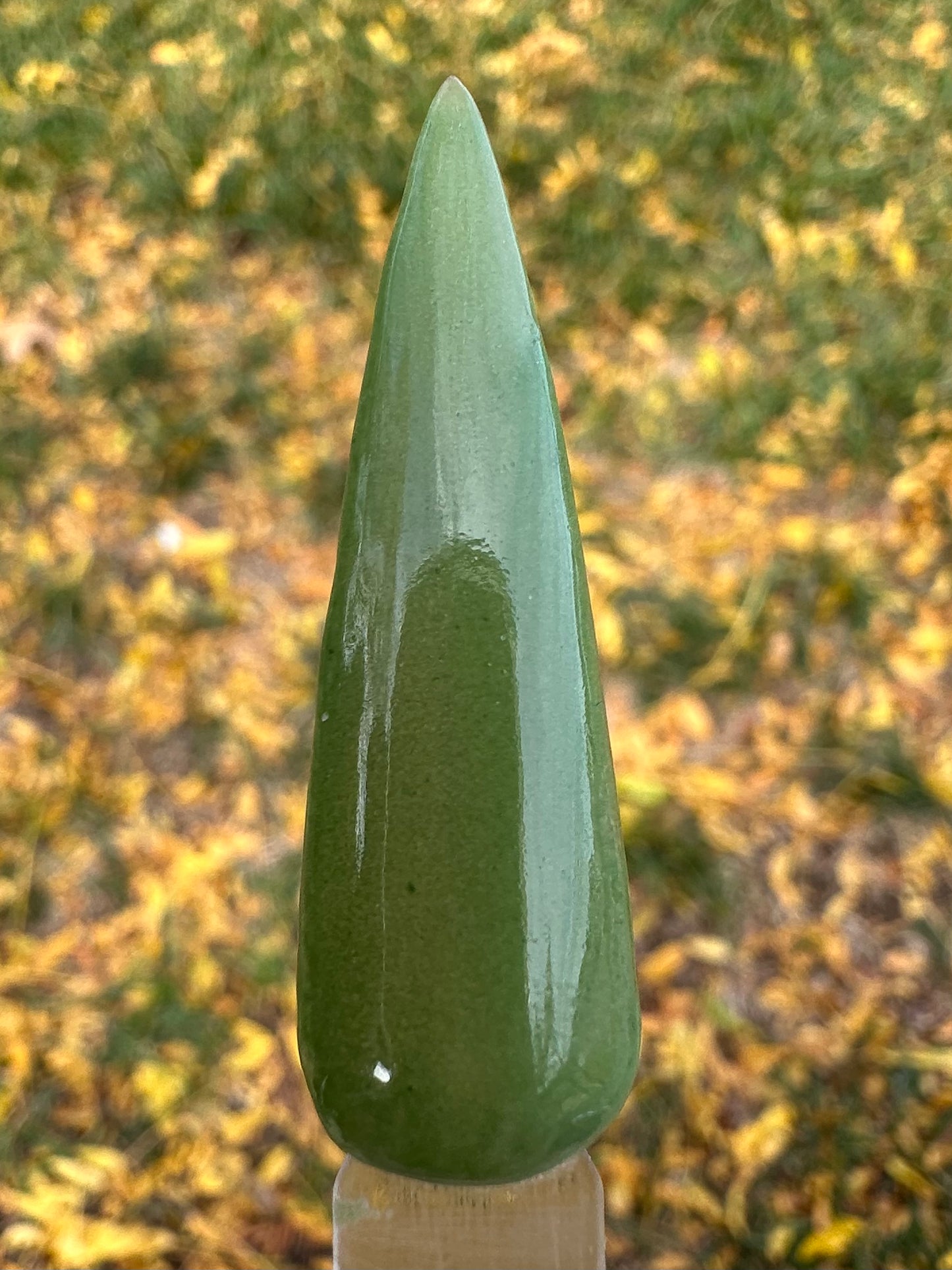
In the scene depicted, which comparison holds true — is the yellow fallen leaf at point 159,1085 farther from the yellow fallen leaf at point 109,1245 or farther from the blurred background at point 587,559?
the yellow fallen leaf at point 109,1245

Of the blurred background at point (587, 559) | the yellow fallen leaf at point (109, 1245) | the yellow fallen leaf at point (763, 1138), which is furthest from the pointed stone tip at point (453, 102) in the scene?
the yellow fallen leaf at point (109, 1245)

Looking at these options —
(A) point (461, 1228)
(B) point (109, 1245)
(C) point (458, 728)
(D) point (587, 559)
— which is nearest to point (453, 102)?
(C) point (458, 728)

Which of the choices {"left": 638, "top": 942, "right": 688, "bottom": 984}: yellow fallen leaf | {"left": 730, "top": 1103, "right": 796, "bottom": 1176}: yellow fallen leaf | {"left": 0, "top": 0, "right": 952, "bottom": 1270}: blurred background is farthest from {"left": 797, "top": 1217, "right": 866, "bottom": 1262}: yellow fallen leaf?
{"left": 638, "top": 942, "right": 688, "bottom": 984}: yellow fallen leaf

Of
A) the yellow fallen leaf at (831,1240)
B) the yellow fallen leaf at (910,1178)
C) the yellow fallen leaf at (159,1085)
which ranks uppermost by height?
the yellow fallen leaf at (159,1085)

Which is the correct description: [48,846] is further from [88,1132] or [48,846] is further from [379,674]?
[379,674]

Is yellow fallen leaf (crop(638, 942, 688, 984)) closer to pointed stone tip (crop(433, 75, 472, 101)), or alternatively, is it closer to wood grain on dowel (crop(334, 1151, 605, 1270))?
wood grain on dowel (crop(334, 1151, 605, 1270))

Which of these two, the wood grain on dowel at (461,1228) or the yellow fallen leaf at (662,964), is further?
the yellow fallen leaf at (662,964)

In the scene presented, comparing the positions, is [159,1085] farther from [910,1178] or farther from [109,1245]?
[910,1178]

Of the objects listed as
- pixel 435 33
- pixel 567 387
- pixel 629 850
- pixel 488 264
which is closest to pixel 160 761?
pixel 629 850
